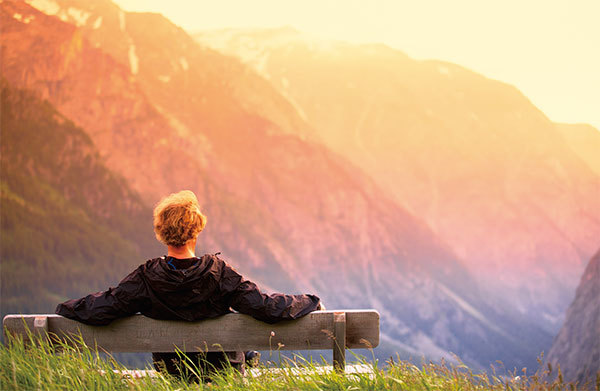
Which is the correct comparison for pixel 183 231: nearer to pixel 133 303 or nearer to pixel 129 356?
pixel 133 303

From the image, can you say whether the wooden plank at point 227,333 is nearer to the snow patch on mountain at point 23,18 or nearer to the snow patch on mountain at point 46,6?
the snow patch on mountain at point 23,18

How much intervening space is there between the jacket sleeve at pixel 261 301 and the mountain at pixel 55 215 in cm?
903

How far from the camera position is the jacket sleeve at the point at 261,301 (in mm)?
2680

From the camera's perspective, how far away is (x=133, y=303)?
8.96ft

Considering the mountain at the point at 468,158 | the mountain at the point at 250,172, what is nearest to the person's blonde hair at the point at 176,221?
the mountain at the point at 250,172

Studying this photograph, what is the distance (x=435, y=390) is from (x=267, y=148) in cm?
1381

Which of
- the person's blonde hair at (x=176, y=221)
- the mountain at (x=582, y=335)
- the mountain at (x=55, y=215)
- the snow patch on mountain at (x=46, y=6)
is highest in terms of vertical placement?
the snow patch on mountain at (x=46, y=6)

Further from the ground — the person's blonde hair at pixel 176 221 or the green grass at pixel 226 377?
the person's blonde hair at pixel 176 221

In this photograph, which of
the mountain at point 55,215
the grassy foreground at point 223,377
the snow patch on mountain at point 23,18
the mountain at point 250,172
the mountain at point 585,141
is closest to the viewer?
the grassy foreground at point 223,377

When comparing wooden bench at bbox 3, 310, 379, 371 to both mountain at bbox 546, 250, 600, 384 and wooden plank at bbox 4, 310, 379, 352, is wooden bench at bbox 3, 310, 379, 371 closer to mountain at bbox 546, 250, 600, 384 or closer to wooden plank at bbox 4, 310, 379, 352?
wooden plank at bbox 4, 310, 379, 352

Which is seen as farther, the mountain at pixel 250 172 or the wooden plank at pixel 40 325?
the mountain at pixel 250 172

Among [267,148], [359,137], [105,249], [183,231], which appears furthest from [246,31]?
[183,231]

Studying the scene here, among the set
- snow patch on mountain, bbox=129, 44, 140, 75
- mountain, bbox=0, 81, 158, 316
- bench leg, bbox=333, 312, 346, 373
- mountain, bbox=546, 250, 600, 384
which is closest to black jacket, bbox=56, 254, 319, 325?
bench leg, bbox=333, 312, 346, 373

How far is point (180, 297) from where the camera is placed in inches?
107
